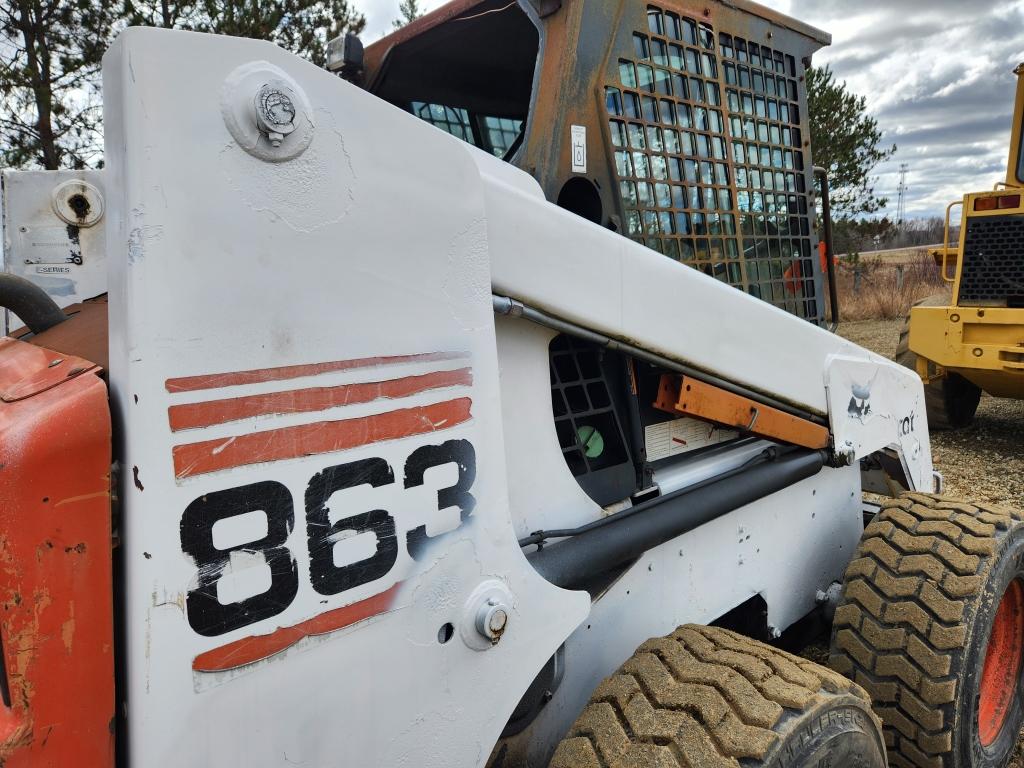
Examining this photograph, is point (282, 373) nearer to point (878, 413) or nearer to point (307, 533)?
A: point (307, 533)

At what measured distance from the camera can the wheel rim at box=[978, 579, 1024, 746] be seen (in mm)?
2270

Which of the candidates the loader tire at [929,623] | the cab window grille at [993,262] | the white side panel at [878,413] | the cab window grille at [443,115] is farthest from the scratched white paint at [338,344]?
the cab window grille at [993,262]

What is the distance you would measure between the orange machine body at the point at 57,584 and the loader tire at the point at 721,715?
765 mm

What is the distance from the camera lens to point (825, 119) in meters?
14.5

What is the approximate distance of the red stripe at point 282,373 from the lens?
89 cm

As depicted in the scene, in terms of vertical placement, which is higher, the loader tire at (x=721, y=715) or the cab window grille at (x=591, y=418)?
the cab window grille at (x=591, y=418)

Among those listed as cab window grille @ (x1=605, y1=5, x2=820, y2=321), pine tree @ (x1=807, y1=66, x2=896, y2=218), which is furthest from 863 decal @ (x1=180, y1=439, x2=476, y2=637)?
pine tree @ (x1=807, y1=66, x2=896, y2=218)

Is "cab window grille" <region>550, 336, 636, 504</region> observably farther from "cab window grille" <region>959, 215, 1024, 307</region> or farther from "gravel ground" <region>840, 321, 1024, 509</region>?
"cab window grille" <region>959, 215, 1024, 307</region>

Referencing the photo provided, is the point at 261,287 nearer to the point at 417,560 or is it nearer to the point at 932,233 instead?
the point at 417,560

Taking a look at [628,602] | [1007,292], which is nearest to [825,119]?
[1007,292]

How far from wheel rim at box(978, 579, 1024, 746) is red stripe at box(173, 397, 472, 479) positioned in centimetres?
203

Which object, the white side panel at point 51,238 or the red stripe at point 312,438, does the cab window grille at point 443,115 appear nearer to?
the white side panel at point 51,238

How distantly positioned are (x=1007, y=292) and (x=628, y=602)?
534 cm

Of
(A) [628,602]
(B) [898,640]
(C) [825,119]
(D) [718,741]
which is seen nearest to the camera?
(D) [718,741]
